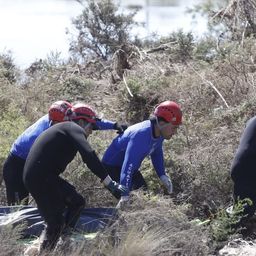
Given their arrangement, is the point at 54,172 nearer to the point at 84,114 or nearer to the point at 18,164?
the point at 84,114

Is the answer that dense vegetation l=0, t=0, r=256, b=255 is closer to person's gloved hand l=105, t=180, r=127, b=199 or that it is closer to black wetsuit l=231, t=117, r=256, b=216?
person's gloved hand l=105, t=180, r=127, b=199

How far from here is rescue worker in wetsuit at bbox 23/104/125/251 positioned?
7090 millimetres

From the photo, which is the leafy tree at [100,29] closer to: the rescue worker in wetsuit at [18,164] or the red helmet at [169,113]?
the rescue worker in wetsuit at [18,164]

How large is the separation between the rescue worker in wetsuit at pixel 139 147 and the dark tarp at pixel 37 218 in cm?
26

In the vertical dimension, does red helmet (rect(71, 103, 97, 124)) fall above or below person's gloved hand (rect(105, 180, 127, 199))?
above

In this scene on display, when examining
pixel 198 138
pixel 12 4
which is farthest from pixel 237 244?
pixel 12 4

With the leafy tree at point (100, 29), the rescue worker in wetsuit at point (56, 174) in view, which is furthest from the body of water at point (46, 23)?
the rescue worker in wetsuit at point (56, 174)

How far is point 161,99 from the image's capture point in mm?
12875

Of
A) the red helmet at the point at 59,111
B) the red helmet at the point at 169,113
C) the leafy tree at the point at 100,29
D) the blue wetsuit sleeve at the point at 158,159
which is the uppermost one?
the leafy tree at the point at 100,29

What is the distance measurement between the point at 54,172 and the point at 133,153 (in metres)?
0.88

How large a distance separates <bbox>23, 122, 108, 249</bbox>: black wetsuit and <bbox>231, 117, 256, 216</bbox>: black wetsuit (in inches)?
65.9

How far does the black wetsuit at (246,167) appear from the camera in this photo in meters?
7.98

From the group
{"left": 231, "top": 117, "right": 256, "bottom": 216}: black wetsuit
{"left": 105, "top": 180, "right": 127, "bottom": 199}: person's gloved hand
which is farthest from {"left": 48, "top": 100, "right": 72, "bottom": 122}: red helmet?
{"left": 231, "top": 117, "right": 256, "bottom": 216}: black wetsuit

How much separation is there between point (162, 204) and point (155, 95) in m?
5.37
